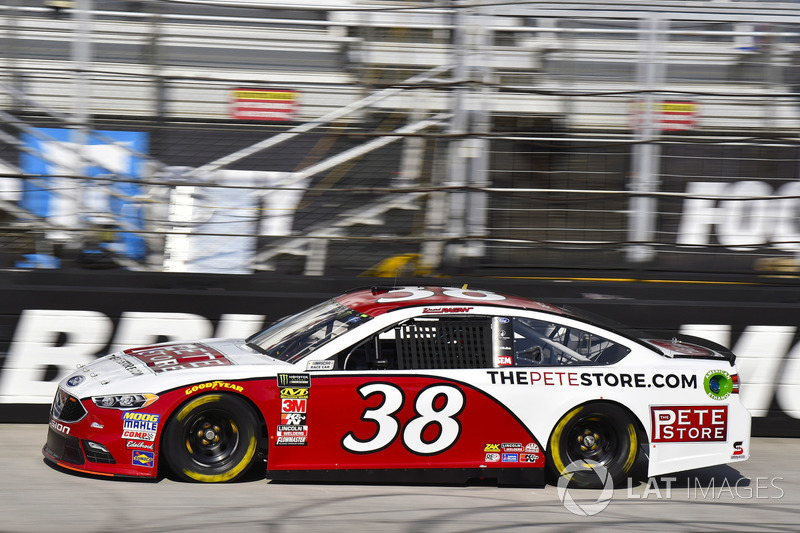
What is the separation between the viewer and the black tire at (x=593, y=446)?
5871mm

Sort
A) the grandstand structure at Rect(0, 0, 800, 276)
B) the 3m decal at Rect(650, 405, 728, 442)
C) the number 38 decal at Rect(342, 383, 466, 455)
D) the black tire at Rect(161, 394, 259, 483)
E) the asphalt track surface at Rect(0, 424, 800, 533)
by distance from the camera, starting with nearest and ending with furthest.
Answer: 1. the asphalt track surface at Rect(0, 424, 800, 533)
2. the black tire at Rect(161, 394, 259, 483)
3. the number 38 decal at Rect(342, 383, 466, 455)
4. the 3m decal at Rect(650, 405, 728, 442)
5. the grandstand structure at Rect(0, 0, 800, 276)

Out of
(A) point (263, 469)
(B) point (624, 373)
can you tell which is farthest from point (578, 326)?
(A) point (263, 469)

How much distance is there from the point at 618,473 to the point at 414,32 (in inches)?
175

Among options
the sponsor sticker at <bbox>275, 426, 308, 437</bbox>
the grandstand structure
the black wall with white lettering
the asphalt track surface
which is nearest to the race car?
the sponsor sticker at <bbox>275, 426, 308, 437</bbox>

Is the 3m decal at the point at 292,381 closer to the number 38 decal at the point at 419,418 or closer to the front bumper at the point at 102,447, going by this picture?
the number 38 decal at the point at 419,418

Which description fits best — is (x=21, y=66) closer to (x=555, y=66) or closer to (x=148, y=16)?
(x=148, y=16)

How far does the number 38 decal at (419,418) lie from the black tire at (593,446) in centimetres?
71

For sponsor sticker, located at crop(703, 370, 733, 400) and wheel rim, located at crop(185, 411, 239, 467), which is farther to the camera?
sponsor sticker, located at crop(703, 370, 733, 400)

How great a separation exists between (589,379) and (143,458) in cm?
292

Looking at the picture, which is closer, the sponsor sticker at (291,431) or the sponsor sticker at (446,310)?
the sponsor sticker at (291,431)

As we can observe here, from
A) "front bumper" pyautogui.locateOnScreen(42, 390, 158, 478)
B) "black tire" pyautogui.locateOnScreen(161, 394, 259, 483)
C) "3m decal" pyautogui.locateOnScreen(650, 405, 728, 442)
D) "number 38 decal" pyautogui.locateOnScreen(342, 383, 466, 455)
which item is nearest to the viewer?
"front bumper" pyautogui.locateOnScreen(42, 390, 158, 478)

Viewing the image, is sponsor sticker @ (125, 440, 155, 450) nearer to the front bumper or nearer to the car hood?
the front bumper

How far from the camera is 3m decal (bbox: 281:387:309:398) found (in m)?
5.55

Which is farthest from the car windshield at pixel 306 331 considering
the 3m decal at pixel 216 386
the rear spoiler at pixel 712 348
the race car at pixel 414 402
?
the rear spoiler at pixel 712 348
